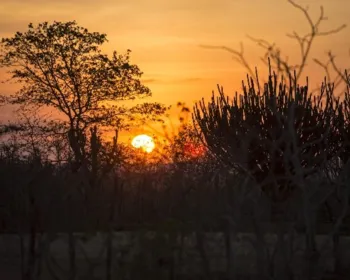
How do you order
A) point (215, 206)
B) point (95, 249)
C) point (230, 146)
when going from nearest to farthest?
point (215, 206) → point (95, 249) → point (230, 146)

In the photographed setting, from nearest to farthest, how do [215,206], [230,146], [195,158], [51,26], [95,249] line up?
[215,206] < [95,249] < [230,146] < [195,158] < [51,26]

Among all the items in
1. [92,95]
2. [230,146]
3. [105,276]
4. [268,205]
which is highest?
[92,95]

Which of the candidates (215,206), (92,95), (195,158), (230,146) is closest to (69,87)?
(92,95)

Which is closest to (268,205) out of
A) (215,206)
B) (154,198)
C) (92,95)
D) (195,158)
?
(215,206)

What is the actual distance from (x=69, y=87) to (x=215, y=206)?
91.3 feet

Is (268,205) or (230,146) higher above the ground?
(230,146)

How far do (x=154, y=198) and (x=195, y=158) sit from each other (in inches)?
475

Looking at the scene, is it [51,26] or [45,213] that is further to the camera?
[51,26]

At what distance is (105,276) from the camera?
30.8 feet

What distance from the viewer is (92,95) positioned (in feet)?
117

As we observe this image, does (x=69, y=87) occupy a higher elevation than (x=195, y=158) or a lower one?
higher

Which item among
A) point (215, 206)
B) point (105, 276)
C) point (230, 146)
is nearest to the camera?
point (215, 206)

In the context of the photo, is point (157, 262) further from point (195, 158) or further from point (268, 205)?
point (195, 158)

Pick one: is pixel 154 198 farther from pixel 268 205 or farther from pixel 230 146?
pixel 230 146
